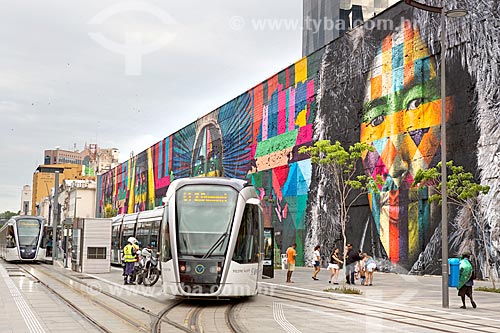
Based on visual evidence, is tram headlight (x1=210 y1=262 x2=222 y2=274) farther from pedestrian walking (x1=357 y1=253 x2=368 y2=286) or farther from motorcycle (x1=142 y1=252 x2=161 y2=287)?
pedestrian walking (x1=357 y1=253 x2=368 y2=286)

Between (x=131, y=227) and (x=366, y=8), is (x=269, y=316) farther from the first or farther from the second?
(x=366, y=8)

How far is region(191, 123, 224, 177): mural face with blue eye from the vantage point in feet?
215

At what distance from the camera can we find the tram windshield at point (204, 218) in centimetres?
1720

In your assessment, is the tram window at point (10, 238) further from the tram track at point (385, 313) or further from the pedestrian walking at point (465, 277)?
the pedestrian walking at point (465, 277)

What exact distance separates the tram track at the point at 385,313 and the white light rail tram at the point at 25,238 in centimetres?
2753

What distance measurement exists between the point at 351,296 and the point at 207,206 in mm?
6805

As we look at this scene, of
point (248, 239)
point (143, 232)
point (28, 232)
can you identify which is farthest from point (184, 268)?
point (28, 232)

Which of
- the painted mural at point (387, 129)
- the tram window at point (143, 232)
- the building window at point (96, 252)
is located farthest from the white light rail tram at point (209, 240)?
the tram window at point (143, 232)

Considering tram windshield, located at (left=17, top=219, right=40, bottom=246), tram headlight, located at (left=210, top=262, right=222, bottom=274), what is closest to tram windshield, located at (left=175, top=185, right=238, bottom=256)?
tram headlight, located at (left=210, top=262, right=222, bottom=274)

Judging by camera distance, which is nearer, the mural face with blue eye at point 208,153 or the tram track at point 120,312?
the tram track at point 120,312

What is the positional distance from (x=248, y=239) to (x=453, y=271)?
21.7 feet

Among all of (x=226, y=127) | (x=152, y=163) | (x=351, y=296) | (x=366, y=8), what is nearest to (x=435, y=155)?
(x=351, y=296)

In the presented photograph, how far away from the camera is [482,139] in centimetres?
3019

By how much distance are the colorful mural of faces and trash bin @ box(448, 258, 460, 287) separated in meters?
12.8
